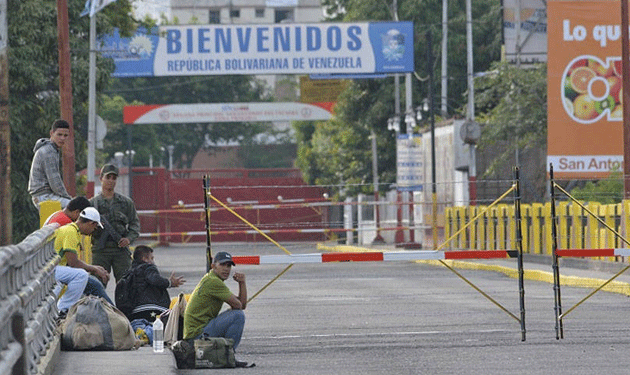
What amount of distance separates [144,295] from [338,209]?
A: 49.4 m

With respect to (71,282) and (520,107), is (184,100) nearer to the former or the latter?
(520,107)

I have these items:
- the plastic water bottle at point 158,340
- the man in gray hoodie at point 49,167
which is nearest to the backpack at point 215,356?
the plastic water bottle at point 158,340

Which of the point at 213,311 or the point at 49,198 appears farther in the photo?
the point at 49,198

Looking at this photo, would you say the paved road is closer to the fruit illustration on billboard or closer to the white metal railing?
the white metal railing

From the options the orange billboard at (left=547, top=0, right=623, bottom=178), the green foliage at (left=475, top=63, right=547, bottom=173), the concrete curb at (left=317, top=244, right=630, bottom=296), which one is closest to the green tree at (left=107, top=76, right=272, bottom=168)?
the green foliage at (left=475, top=63, right=547, bottom=173)

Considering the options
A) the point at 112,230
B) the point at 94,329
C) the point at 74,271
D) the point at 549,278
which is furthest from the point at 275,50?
the point at 94,329

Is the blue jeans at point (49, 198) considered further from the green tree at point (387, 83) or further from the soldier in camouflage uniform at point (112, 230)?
the green tree at point (387, 83)

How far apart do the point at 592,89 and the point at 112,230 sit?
21397 millimetres

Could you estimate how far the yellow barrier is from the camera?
28.5 m

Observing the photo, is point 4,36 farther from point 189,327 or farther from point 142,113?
point 142,113

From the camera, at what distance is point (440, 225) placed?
132 feet

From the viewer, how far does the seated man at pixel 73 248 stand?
13727 mm

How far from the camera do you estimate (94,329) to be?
12.4 meters

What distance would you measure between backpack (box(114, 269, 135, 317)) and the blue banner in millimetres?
34110
